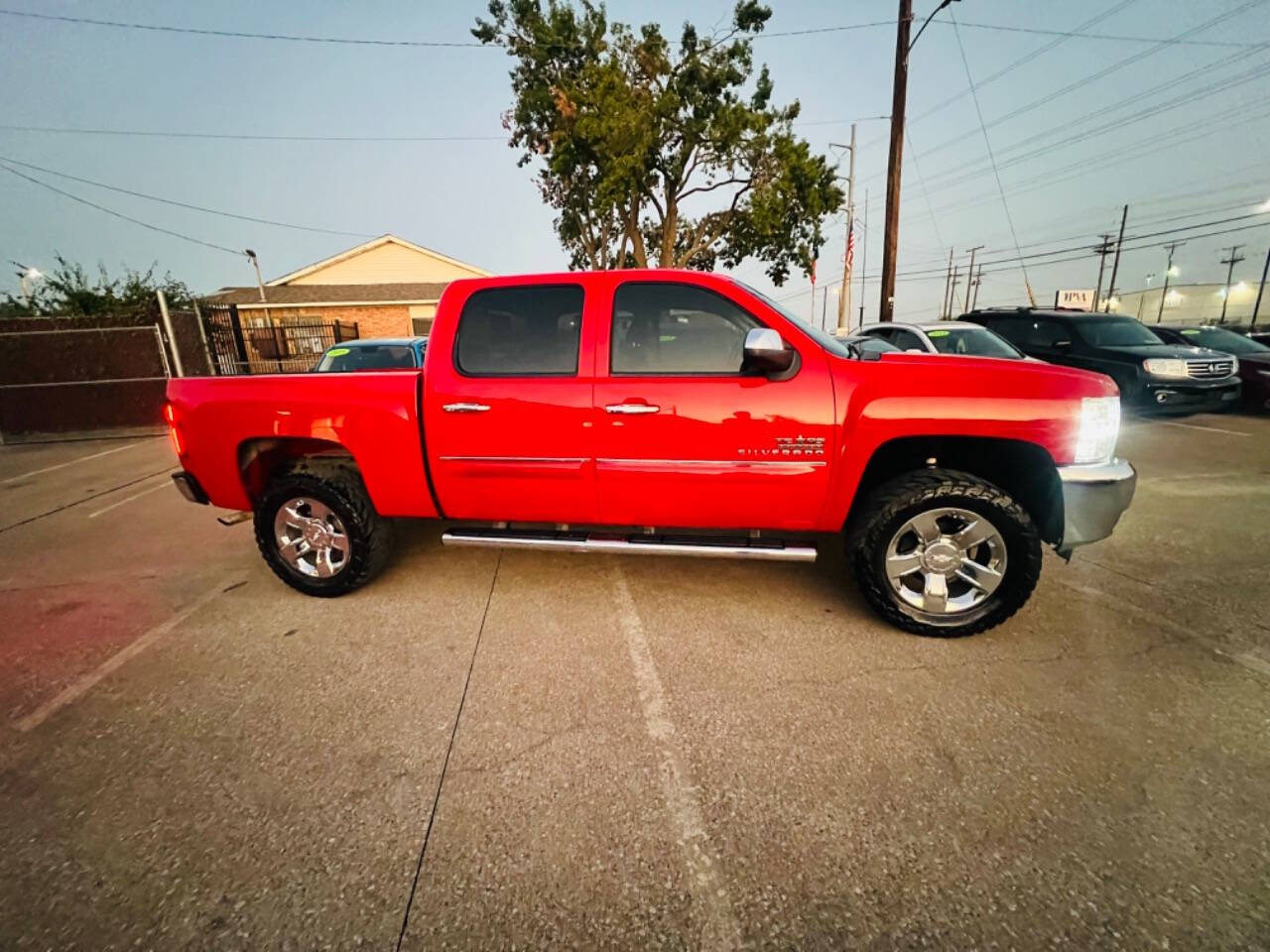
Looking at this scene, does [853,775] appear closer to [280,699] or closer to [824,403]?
[824,403]

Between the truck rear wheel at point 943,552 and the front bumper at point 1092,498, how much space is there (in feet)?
0.70

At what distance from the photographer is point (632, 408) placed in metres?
2.83

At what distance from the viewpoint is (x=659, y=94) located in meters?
18.1

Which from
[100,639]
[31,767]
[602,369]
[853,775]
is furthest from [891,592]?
[100,639]

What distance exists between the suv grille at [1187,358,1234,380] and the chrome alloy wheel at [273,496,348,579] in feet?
38.3

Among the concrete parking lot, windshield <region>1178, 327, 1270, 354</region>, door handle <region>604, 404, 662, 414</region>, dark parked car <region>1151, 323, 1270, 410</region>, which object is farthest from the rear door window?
windshield <region>1178, 327, 1270, 354</region>

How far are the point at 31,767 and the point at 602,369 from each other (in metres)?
2.90

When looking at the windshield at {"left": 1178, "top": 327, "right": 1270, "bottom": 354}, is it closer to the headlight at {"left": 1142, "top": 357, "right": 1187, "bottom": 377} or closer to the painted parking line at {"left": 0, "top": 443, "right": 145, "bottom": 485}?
the headlight at {"left": 1142, "top": 357, "right": 1187, "bottom": 377}

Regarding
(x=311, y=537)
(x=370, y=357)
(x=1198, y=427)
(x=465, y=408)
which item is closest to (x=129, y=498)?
(x=370, y=357)

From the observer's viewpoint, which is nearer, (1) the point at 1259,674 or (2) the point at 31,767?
(2) the point at 31,767

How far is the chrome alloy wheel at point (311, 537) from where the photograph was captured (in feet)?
10.9

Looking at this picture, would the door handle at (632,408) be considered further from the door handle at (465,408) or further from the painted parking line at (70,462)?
the painted parking line at (70,462)

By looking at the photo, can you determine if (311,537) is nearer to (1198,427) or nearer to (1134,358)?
(1134,358)

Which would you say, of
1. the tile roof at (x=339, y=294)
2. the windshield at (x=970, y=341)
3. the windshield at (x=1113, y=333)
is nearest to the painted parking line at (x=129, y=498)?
the windshield at (x=970, y=341)
